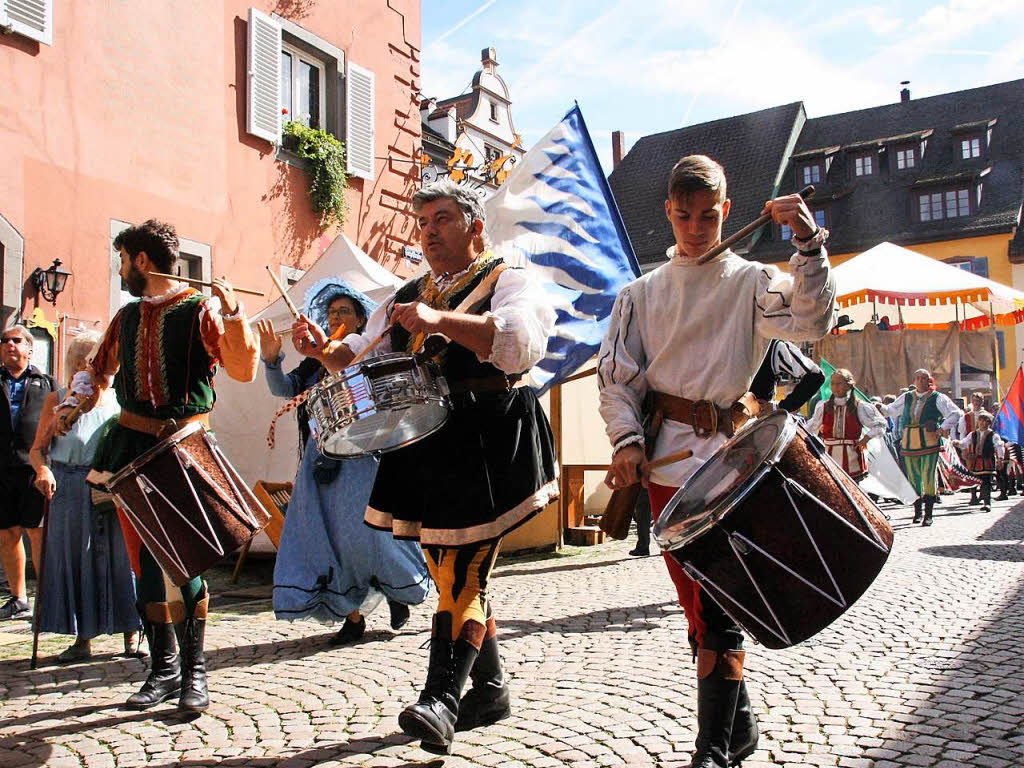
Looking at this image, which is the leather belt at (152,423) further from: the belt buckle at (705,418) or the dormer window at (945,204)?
the dormer window at (945,204)

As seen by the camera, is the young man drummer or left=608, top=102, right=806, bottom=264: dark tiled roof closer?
the young man drummer

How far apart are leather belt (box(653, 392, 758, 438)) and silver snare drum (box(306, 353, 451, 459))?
69 cm

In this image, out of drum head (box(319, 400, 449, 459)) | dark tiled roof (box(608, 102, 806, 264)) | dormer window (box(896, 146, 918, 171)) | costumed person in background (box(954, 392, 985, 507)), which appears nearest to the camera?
drum head (box(319, 400, 449, 459))

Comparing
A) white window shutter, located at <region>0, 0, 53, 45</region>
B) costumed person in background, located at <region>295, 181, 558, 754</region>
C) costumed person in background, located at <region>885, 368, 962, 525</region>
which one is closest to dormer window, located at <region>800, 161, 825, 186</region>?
costumed person in background, located at <region>885, 368, 962, 525</region>

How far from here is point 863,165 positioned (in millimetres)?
38781

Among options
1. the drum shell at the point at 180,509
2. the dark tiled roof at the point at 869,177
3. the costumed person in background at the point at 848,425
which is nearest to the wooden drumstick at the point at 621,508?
the drum shell at the point at 180,509

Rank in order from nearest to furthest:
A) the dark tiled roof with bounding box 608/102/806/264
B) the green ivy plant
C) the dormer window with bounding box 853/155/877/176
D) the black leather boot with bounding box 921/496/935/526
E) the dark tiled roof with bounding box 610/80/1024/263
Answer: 1. the black leather boot with bounding box 921/496/935/526
2. the green ivy plant
3. the dark tiled roof with bounding box 610/80/1024/263
4. the dormer window with bounding box 853/155/877/176
5. the dark tiled roof with bounding box 608/102/806/264

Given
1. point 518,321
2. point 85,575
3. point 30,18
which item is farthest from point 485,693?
point 30,18

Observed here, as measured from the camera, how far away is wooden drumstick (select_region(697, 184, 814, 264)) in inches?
101

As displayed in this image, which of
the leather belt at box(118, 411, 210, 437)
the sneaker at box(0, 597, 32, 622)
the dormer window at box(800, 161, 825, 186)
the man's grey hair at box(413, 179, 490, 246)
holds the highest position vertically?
the dormer window at box(800, 161, 825, 186)

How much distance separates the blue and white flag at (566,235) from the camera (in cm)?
765

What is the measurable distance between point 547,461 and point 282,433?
17.8 ft

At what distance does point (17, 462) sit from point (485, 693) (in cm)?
441

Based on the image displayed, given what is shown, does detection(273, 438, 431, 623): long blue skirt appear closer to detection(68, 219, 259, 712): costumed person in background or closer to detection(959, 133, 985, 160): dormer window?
detection(68, 219, 259, 712): costumed person in background
